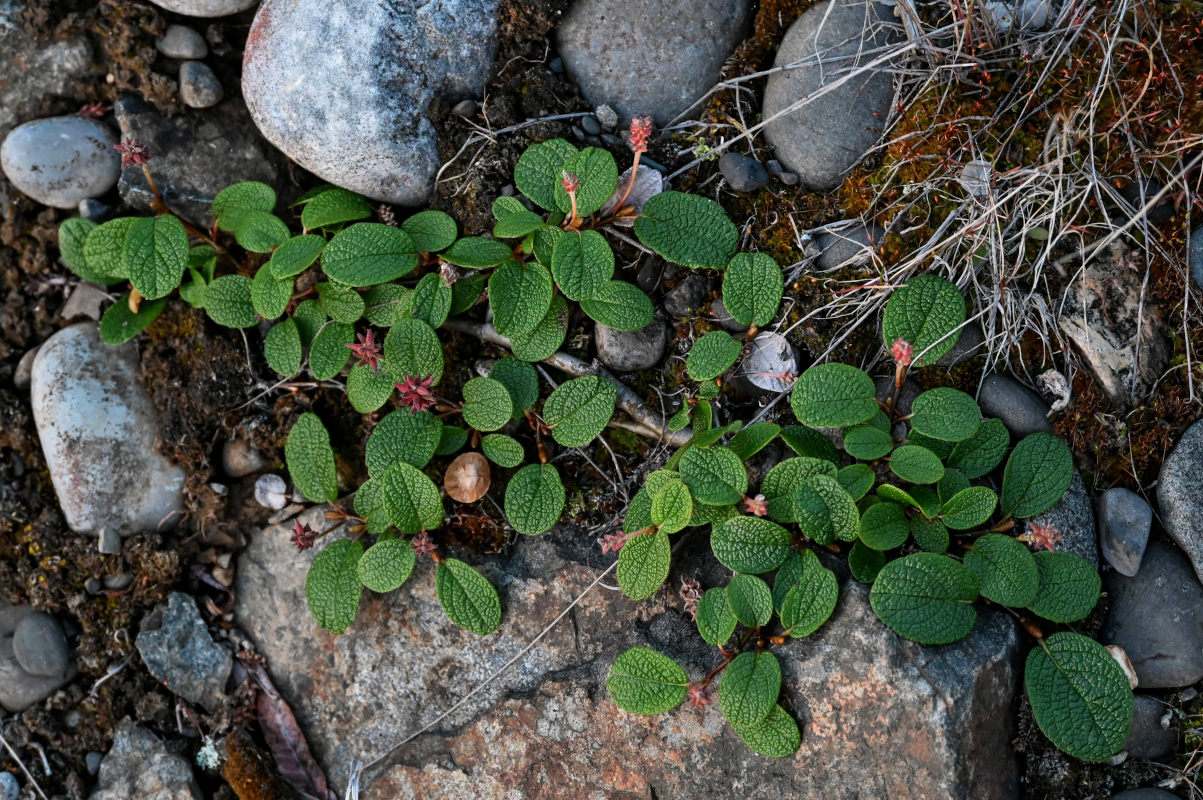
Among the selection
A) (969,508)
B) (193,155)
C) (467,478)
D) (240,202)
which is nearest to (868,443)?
(969,508)

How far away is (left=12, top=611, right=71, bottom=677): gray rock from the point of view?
2.90 meters

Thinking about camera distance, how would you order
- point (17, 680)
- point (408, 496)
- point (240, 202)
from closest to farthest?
point (408, 496), point (240, 202), point (17, 680)

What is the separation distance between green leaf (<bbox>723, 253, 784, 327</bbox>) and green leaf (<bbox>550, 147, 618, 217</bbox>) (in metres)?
0.44

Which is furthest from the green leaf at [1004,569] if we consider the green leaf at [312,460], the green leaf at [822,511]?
the green leaf at [312,460]

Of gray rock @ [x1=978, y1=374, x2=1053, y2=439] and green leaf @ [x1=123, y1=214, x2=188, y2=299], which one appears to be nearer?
gray rock @ [x1=978, y1=374, x2=1053, y2=439]

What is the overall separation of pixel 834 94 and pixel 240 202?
1921 mm

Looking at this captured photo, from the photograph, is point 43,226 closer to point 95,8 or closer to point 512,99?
point 95,8

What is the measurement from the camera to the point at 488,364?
272 centimetres

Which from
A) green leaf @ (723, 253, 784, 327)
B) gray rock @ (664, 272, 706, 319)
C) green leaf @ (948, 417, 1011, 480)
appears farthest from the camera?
gray rock @ (664, 272, 706, 319)

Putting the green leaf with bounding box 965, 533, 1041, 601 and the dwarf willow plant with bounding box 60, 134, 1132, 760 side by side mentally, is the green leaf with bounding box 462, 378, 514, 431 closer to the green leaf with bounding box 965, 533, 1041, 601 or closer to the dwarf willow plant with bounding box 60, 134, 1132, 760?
the dwarf willow plant with bounding box 60, 134, 1132, 760

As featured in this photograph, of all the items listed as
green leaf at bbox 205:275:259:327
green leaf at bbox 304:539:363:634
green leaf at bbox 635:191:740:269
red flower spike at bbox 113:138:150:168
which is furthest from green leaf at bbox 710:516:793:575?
red flower spike at bbox 113:138:150:168

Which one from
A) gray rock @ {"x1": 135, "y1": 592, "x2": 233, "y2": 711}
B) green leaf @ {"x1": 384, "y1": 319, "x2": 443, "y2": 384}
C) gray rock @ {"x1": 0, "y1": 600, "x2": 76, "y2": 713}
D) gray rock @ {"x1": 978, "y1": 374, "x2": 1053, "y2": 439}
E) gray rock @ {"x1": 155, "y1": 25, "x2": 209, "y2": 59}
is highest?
gray rock @ {"x1": 155, "y1": 25, "x2": 209, "y2": 59}

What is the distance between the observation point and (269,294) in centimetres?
271

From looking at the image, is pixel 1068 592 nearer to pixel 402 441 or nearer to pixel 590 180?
pixel 590 180
